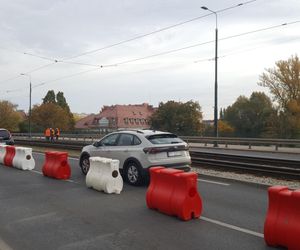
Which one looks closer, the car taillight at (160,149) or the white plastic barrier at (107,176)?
the white plastic barrier at (107,176)

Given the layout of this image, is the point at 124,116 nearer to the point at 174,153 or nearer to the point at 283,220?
the point at 174,153

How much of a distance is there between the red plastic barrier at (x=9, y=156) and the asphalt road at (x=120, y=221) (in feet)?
17.8

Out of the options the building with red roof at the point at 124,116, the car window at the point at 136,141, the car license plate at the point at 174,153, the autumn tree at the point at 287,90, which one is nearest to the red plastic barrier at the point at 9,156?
the car window at the point at 136,141

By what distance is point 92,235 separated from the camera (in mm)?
6328

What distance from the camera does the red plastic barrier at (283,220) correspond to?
17.5 feet

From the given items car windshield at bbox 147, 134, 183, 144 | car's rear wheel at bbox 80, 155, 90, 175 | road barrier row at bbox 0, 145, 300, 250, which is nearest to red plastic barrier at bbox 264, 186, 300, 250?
road barrier row at bbox 0, 145, 300, 250

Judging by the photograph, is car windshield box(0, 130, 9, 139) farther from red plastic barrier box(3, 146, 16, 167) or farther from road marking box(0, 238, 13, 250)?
road marking box(0, 238, 13, 250)

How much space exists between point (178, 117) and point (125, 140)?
54.0 metres

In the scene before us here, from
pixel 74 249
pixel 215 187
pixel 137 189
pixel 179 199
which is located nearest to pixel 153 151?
pixel 137 189

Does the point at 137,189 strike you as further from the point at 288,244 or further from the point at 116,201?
the point at 288,244

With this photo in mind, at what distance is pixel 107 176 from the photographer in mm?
9852

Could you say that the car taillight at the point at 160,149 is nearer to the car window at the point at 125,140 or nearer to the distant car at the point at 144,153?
the distant car at the point at 144,153

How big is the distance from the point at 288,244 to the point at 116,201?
14.1 ft

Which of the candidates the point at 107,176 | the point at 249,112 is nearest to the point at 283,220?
the point at 107,176
